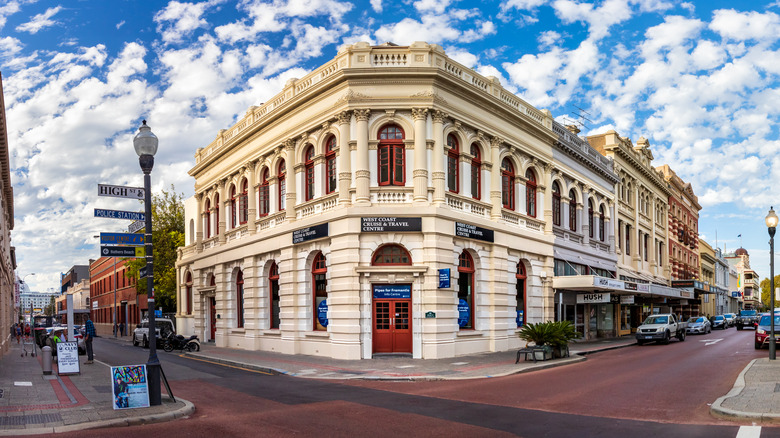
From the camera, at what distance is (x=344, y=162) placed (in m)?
24.4

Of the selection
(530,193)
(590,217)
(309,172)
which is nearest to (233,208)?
(309,172)

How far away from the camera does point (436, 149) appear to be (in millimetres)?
24469

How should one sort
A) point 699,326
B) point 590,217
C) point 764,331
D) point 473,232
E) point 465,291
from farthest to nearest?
point 699,326 < point 590,217 < point 764,331 < point 465,291 < point 473,232

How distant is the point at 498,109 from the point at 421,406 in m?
18.0

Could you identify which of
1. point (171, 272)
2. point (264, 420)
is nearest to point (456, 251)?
point (264, 420)

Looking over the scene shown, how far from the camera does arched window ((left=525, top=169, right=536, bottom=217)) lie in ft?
102

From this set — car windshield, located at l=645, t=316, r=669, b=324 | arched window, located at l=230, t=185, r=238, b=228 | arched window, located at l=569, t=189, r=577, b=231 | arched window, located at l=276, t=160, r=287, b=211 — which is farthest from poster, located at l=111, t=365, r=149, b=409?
car windshield, located at l=645, t=316, r=669, b=324

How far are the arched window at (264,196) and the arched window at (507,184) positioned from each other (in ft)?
36.8

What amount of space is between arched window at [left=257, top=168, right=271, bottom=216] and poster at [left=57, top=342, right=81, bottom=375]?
42.7 feet

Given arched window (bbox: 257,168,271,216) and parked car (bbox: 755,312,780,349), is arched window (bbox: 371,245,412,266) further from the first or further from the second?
parked car (bbox: 755,312,780,349)

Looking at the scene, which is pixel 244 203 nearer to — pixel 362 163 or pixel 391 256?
pixel 362 163

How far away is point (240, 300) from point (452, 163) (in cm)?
1454

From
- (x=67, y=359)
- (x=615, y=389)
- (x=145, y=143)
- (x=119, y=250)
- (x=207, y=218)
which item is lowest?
(x=615, y=389)

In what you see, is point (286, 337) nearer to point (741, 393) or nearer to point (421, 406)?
point (421, 406)
